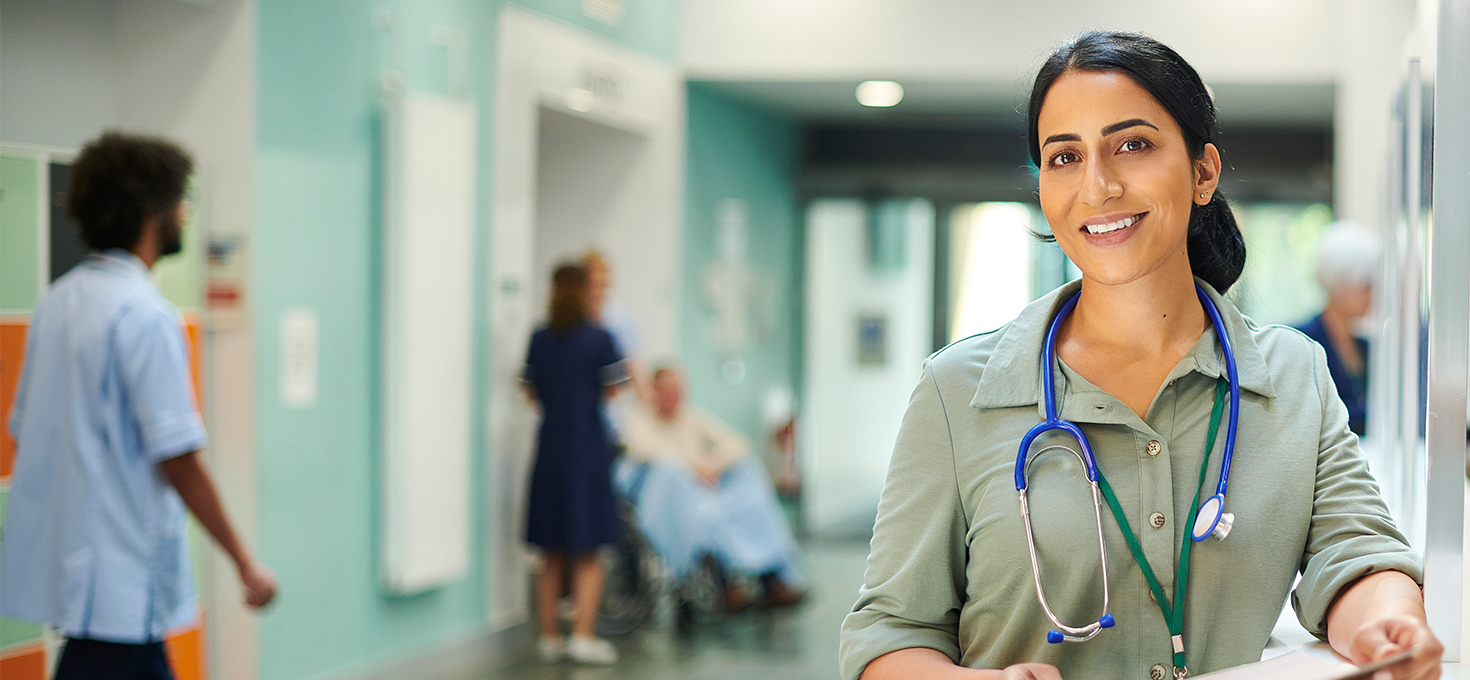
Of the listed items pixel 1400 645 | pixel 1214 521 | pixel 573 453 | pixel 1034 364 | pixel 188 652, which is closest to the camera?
pixel 1400 645

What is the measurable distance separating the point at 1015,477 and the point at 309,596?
13.2ft

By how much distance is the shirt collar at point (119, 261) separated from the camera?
2.94 meters

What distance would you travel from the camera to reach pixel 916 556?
138 cm

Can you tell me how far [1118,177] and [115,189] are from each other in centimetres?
237

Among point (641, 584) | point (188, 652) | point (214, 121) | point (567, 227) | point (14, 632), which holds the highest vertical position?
point (214, 121)

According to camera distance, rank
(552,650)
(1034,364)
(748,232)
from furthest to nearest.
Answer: (748,232) → (552,650) → (1034,364)

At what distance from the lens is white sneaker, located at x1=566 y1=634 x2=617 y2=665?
5.94m

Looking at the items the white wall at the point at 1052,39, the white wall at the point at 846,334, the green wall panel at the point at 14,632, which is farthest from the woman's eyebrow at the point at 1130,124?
the white wall at the point at 846,334

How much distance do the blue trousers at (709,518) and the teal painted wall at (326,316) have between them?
49.3 inches

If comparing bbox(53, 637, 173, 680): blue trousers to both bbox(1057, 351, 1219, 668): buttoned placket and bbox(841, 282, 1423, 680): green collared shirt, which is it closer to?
bbox(841, 282, 1423, 680): green collared shirt

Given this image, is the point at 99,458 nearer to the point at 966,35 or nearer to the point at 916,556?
the point at 916,556

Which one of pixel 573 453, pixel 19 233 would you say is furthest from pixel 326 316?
pixel 573 453

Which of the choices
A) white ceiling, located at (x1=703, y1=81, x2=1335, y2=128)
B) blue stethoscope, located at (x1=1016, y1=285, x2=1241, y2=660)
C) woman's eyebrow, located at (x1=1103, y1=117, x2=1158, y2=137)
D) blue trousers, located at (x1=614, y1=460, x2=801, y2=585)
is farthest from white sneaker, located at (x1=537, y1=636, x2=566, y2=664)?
woman's eyebrow, located at (x1=1103, y1=117, x2=1158, y2=137)

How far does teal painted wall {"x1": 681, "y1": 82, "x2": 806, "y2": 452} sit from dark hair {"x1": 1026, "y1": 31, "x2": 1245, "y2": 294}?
22.7 feet
